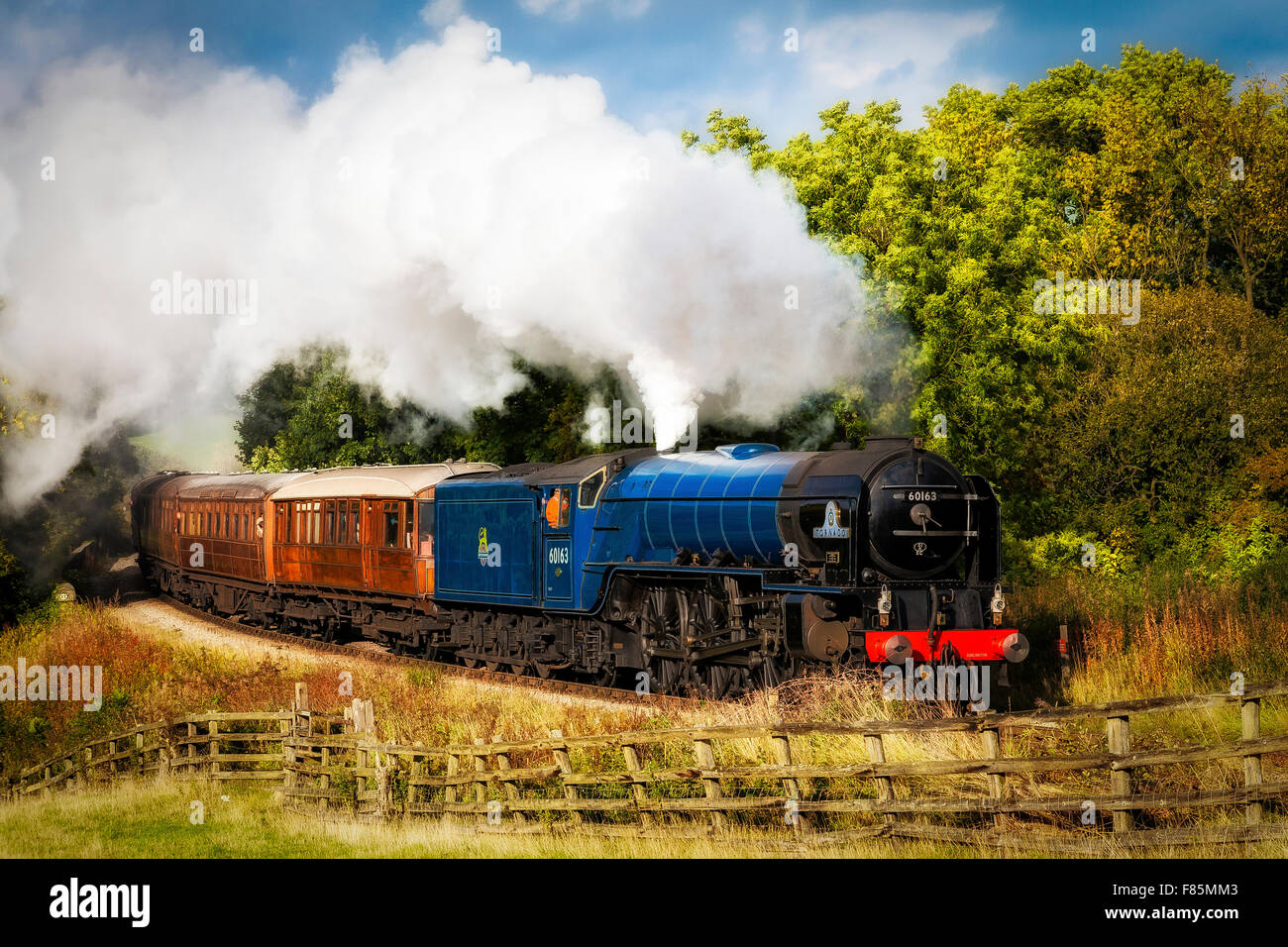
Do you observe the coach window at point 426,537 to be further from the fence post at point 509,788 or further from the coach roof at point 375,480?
the fence post at point 509,788

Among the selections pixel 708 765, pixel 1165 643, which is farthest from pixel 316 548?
pixel 708 765

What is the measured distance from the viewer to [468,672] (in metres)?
19.5

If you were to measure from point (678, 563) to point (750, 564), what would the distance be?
47.4 inches

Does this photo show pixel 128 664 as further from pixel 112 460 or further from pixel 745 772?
pixel 112 460

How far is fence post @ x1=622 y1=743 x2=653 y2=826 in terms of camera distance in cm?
1062

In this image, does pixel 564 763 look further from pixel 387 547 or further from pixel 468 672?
pixel 387 547

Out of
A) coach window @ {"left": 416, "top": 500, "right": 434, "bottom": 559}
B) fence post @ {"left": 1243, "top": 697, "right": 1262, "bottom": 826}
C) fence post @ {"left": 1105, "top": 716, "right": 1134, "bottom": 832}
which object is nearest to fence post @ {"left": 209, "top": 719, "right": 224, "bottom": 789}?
coach window @ {"left": 416, "top": 500, "right": 434, "bottom": 559}

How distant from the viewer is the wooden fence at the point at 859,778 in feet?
28.1

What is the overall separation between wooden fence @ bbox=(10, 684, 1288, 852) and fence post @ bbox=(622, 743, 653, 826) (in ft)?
0.06

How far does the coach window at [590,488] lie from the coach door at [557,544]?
0.91 feet

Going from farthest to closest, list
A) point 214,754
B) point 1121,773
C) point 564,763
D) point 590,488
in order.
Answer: point 590,488, point 214,754, point 564,763, point 1121,773

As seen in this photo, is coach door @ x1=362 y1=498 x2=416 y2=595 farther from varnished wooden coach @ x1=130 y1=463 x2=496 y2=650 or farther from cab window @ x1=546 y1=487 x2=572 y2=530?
cab window @ x1=546 y1=487 x2=572 y2=530

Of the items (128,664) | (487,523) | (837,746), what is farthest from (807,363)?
(128,664)

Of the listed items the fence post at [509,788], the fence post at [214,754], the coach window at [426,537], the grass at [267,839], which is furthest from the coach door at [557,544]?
the fence post at [509,788]
